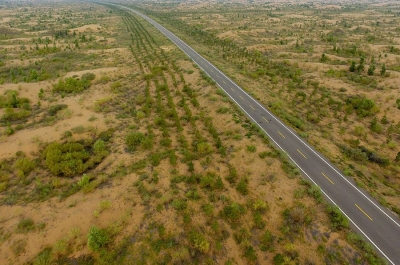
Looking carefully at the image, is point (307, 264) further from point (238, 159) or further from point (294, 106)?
point (294, 106)

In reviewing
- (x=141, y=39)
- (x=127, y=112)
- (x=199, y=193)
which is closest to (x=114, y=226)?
(x=199, y=193)

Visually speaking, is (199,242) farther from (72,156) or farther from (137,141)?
(72,156)

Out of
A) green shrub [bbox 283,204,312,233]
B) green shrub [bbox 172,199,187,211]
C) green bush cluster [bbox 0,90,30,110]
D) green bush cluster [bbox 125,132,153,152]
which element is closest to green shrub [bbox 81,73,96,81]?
green bush cluster [bbox 0,90,30,110]

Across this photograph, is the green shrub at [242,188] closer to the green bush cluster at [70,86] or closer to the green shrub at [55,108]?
the green shrub at [55,108]

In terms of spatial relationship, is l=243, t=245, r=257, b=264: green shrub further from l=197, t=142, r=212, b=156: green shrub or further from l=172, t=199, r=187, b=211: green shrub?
l=197, t=142, r=212, b=156: green shrub

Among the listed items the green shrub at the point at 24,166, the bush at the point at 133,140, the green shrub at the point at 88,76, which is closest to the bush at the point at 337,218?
the bush at the point at 133,140

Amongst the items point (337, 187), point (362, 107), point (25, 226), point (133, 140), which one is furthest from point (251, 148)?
point (362, 107)
